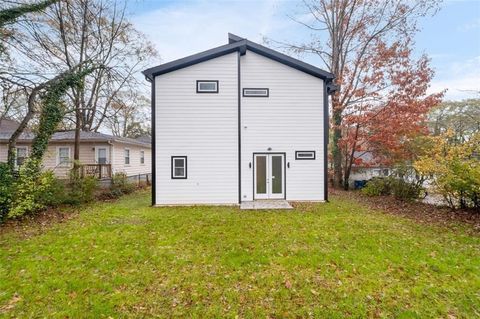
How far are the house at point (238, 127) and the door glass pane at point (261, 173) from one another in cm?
5

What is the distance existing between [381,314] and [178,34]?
52.8 feet

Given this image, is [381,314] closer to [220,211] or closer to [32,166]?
[220,211]

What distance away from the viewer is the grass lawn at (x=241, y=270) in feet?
11.7

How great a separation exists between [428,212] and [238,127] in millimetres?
7981

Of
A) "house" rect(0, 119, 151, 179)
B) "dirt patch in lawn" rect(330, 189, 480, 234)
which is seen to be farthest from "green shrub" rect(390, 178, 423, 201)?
"house" rect(0, 119, 151, 179)

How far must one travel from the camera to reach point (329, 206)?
33.1ft

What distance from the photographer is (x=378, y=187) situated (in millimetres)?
12828

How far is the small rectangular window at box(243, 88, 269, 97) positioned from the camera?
1095 centimetres

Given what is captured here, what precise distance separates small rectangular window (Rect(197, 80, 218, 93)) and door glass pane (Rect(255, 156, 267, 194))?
3.58 m

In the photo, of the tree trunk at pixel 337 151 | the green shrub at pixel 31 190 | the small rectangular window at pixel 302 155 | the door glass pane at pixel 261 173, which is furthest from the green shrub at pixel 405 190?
the green shrub at pixel 31 190

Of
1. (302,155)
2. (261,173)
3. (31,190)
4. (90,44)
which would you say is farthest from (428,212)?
(90,44)

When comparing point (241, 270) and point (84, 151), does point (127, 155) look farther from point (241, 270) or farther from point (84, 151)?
point (241, 270)

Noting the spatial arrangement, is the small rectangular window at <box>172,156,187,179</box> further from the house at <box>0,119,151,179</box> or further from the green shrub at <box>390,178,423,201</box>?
the green shrub at <box>390,178,423,201</box>

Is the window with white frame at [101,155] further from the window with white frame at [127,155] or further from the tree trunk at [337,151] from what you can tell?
the tree trunk at [337,151]
